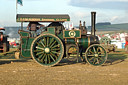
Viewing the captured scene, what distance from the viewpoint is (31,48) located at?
10.9 meters

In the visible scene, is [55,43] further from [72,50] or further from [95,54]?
[95,54]

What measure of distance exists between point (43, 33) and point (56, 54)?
1433 mm

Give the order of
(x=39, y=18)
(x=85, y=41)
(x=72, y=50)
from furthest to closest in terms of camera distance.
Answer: (x=85, y=41) → (x=72, y=50) → (x=39, y=18)

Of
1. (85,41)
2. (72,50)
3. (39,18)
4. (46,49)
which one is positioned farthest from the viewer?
(85,41)

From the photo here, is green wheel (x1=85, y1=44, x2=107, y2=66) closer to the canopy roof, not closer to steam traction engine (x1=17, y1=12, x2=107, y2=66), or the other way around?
steam traction engine (x1=17, y1=12, x2=107, y2=66)

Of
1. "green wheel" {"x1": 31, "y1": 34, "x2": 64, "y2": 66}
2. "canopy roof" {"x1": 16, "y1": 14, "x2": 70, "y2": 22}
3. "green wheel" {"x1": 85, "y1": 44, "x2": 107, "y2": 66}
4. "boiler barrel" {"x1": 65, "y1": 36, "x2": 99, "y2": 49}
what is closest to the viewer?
"green wheel" {"x1": 31, "y1": 34, "x2": 64, "y2": 66}

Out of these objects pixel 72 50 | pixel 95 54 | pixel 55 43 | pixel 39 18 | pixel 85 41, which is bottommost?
pixel 95 54

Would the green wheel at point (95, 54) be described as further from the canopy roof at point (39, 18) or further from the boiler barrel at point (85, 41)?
the canopy roof at point (39, 18)

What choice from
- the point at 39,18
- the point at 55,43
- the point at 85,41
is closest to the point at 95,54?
the point at 85,41

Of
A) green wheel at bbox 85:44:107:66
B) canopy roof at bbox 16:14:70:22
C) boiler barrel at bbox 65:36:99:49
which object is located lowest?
green wheel at bbox 85:44:107:66

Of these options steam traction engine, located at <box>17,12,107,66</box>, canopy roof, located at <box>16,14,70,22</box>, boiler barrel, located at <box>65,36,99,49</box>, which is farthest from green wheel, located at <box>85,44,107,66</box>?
canopy roof, located at <box>16,14,70,22</box>

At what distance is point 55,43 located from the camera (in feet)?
37.2

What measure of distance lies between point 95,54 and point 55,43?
2437 mm

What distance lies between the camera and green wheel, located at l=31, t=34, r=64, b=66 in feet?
36.2
